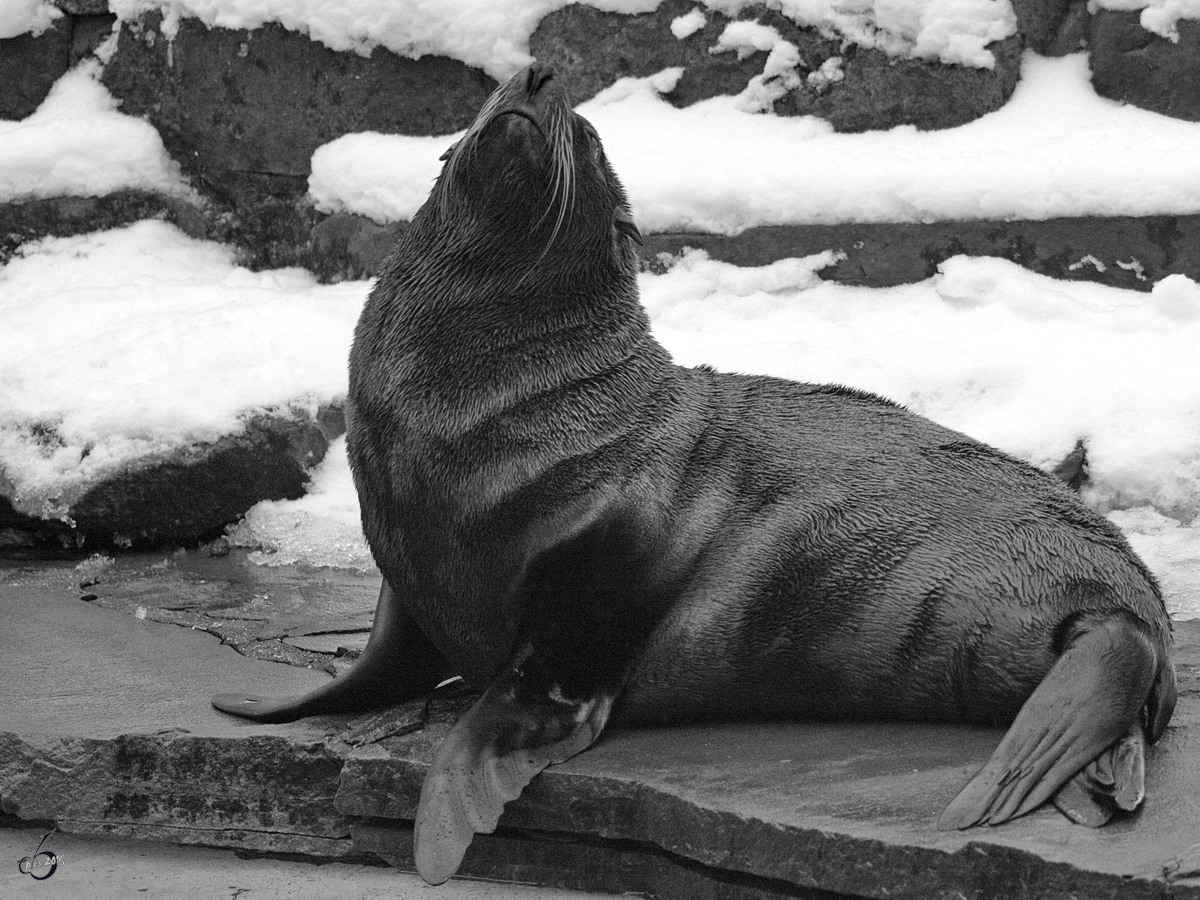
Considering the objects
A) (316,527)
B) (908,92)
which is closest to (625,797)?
(316,527)

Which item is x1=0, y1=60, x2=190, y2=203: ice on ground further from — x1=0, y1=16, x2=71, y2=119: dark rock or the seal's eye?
the seal's eye

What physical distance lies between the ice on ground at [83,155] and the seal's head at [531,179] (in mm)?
5722

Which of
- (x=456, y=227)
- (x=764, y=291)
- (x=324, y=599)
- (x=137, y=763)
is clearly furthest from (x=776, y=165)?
(x=137, y=763)

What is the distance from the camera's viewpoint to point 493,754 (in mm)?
3412

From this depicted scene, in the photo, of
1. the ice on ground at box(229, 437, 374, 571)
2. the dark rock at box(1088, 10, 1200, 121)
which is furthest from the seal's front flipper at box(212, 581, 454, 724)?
the dark rock at box(1088, 10, 1200, 121)

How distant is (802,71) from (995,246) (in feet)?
5.03

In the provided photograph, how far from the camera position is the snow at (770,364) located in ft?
20.5

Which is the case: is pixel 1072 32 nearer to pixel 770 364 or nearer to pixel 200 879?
pixel 770 364

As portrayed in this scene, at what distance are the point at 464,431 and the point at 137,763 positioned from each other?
114cm

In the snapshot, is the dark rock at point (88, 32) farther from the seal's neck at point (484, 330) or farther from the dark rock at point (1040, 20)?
the seal's neck at point (484, 330)

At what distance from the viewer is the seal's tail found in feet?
9.95

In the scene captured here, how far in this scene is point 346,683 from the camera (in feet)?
13.0

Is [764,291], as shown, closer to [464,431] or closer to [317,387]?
[317,387]

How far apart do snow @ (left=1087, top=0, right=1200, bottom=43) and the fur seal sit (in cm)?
496
